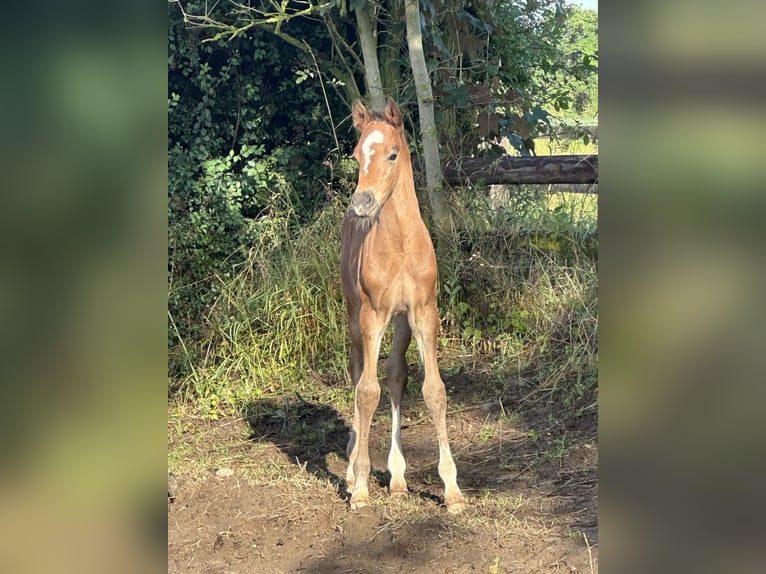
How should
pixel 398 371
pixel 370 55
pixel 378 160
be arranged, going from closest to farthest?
pixel 378 160, pixel 398 371, pixel 370 55

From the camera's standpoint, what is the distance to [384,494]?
4.47m

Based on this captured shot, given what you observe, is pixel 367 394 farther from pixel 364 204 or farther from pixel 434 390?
pixel 364 204

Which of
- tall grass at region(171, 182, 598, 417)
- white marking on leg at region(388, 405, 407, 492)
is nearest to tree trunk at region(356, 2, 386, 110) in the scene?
tall grass at region(171, 182, 598, 417)

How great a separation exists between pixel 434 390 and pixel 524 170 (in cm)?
292

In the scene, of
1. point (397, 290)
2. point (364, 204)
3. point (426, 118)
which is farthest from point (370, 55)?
point (364, 204)

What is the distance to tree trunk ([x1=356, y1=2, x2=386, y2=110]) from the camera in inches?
283

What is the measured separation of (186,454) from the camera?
5.44 meters

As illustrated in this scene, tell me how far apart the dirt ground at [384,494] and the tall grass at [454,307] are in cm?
36
